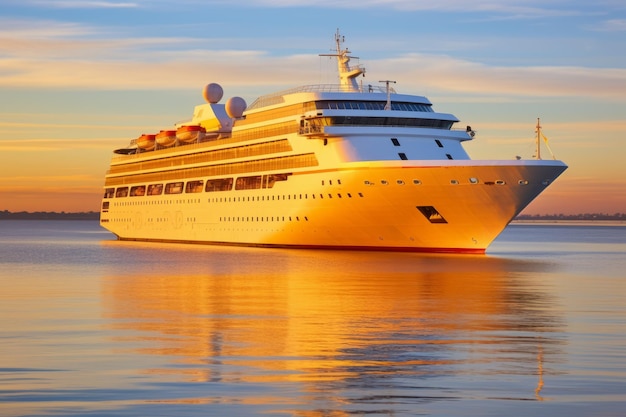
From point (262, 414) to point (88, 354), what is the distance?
273 inches

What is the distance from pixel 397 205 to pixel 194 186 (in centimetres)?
3281

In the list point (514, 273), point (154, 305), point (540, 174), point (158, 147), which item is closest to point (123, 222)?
point (158, 147)

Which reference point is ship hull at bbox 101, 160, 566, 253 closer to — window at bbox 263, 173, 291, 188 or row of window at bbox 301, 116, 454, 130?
window at bbox 263, 173, 291, 188

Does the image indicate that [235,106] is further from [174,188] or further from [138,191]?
[138,191]

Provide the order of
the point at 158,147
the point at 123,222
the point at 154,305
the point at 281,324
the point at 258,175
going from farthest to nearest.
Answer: the point at 123,222 → the point at 158,147 → the point at 258,175 → the point at 154,305 → the point at 281,324

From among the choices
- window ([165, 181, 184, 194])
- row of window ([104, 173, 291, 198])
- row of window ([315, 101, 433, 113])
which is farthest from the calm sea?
window ([165, 181, 184, 194])

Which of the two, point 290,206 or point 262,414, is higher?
point 290,206

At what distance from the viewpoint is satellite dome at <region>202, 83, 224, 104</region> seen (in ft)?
334

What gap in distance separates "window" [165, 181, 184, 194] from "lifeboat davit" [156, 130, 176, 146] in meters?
5.00

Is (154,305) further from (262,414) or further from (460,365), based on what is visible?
(262,414)

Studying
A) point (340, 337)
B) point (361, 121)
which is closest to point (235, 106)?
point (361, 121)

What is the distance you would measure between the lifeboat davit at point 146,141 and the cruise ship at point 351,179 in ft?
49.3

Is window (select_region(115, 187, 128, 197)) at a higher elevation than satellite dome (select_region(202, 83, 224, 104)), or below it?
below

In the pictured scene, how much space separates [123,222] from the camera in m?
115
